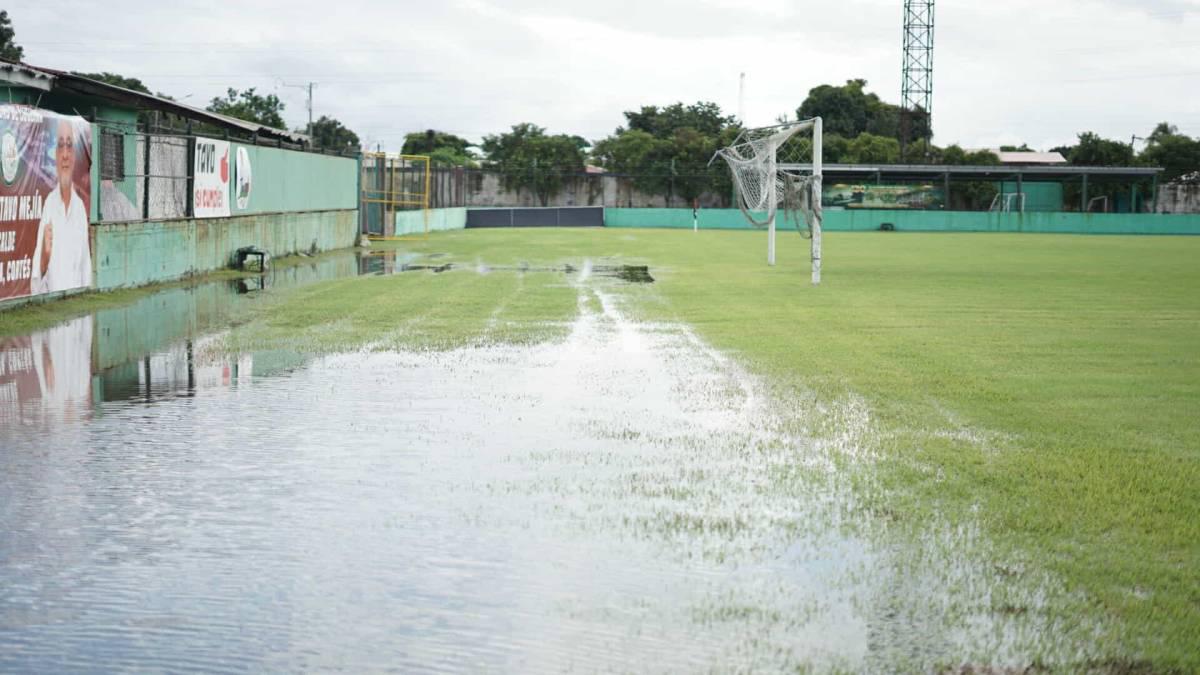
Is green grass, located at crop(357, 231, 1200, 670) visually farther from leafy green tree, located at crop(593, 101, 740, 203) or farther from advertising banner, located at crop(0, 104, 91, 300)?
leafy green tree, located at crop(593, 101, 740, 203)

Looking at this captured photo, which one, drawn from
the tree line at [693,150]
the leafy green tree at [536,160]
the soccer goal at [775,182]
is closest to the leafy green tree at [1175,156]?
the tree line at [693,150]

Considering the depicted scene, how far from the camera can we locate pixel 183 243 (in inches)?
1056

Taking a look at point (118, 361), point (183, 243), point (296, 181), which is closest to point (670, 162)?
point (296, 181)

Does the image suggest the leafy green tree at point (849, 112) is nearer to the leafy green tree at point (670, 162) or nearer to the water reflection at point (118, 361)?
the leafy green tree at point (670, 162)

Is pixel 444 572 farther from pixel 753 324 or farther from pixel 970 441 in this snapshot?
pixel 753 324

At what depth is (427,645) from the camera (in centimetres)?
567

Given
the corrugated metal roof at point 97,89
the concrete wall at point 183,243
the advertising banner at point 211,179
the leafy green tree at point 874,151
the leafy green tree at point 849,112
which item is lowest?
the concrete wall at point 183,243

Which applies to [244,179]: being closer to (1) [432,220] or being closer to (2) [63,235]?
(2) [63,235]

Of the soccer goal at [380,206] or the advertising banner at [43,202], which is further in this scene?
the soccer goal at [380,206]

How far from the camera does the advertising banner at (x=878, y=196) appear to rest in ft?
252

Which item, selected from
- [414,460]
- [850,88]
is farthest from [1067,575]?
[850,88]

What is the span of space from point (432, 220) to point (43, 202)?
40428mm

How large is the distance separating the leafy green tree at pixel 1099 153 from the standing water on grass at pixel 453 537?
9302 centimetres

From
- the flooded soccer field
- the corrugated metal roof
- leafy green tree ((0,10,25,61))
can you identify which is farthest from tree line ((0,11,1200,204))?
the flooded soccer field
